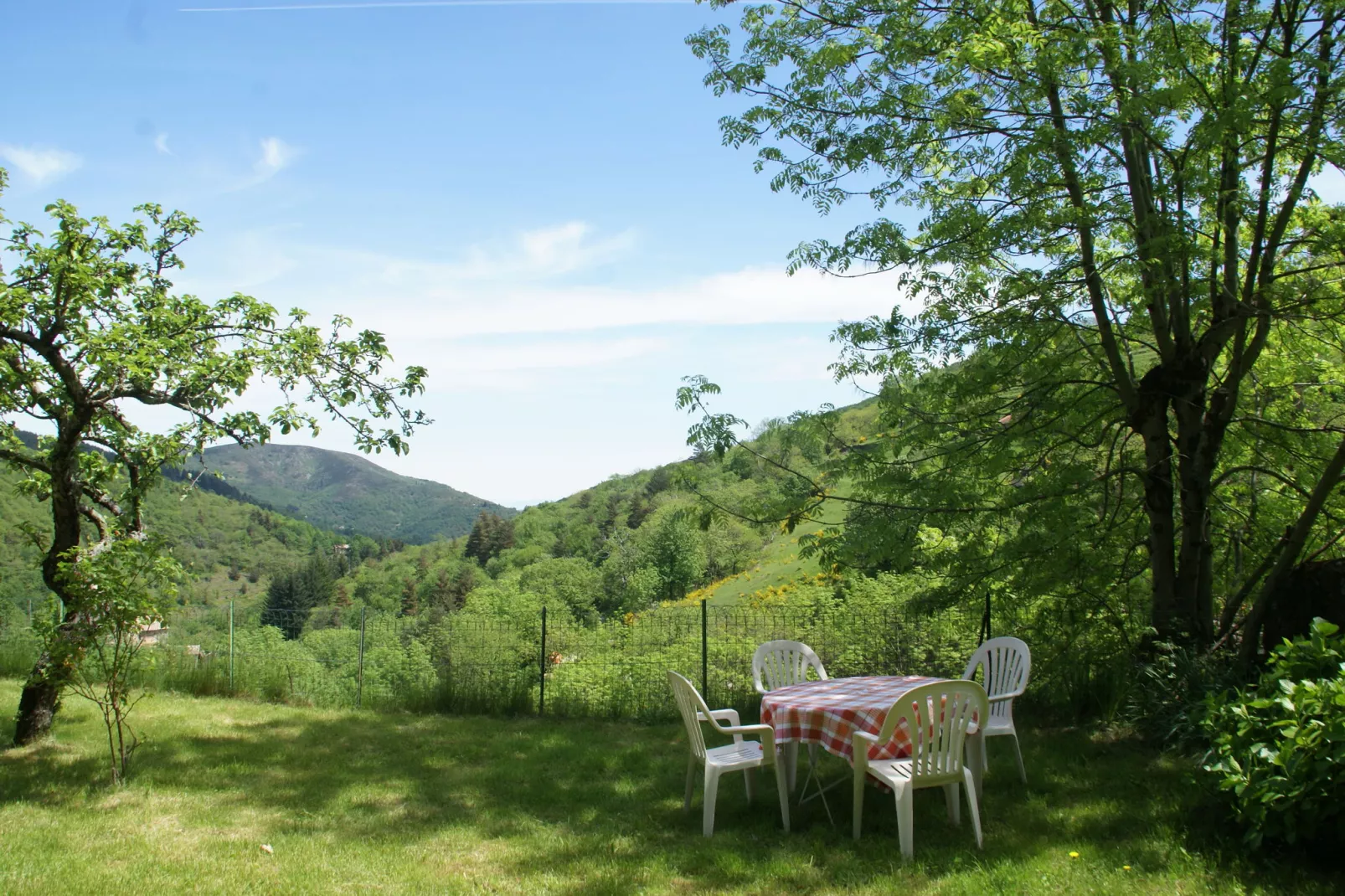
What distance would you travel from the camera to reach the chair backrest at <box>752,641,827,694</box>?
6.55 m

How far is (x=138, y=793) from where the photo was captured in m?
5.72

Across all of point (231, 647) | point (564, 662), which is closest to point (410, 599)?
point (231, 647)

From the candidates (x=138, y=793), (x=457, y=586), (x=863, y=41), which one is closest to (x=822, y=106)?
(x=863, y=41)

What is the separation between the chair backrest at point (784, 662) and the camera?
655 cm

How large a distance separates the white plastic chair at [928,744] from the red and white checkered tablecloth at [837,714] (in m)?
0.10

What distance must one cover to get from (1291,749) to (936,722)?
4.94ft

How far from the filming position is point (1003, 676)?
6.25 metres

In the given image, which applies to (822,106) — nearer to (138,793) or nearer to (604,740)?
(604,740)

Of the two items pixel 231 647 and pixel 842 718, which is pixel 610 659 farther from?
pixel 842 718

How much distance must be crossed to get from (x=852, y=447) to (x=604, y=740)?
349cm

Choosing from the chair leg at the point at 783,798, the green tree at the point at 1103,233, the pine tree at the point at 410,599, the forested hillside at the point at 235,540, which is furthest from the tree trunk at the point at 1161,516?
the pine tree at the point at 410,599

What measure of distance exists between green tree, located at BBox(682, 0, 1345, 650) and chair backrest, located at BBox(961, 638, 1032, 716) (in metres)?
1.08

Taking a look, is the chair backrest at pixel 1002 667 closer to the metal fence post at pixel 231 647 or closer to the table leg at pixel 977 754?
the table leg at pixel 977 754

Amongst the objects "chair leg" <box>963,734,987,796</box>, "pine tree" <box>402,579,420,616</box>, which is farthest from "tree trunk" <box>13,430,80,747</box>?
"pine tree" <box>402,579,420,616</box>
